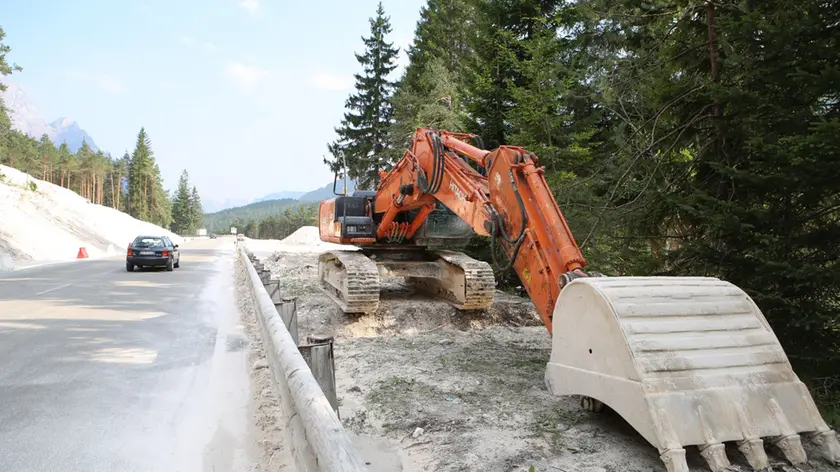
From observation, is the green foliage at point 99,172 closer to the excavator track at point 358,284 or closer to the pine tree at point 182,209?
the pine tree at point 182,209

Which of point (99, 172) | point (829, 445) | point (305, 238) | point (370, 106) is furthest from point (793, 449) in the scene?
point (99, 172)

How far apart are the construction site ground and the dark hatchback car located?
11872 millimetres

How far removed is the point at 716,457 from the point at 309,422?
2530 mm

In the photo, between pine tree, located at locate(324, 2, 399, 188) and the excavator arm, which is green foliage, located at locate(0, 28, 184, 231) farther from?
the excavator arm

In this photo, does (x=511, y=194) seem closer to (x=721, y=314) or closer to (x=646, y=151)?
(x=721, y=314)

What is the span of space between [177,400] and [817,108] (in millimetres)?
6669

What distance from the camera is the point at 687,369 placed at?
3.46m

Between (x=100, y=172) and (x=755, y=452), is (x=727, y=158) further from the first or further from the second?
(x=100, y=172)

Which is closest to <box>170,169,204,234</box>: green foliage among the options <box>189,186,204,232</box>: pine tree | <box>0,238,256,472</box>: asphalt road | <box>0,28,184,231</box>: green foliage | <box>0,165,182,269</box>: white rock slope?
<box>189,186,204,232</box>: pine tree

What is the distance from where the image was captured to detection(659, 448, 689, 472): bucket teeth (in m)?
3.06

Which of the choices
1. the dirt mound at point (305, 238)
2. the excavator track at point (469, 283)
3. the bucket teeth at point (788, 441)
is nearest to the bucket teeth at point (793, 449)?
the bucket teeth at point (788, 441)

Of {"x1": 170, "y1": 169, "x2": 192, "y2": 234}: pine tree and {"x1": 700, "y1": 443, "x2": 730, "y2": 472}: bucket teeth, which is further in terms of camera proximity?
{"x1": 170, "y1": 169, "x2": 192, "y2": 234}: pine tree

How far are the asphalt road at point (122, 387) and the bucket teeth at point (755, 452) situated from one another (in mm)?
3311

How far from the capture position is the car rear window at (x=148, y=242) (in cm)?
1838
